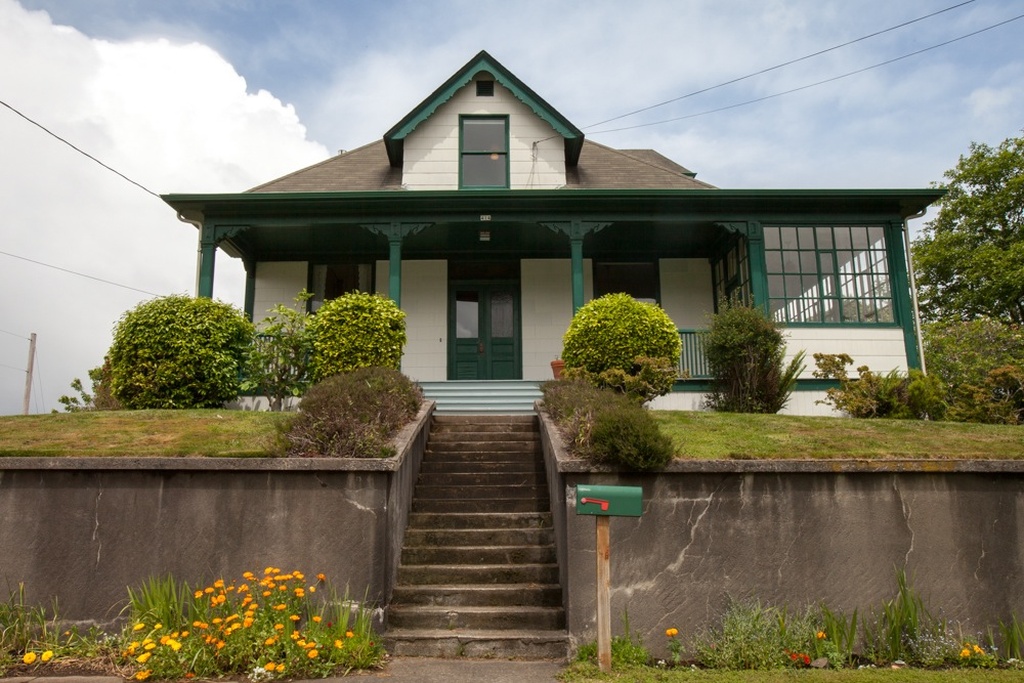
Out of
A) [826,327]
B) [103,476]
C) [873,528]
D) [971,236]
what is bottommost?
[873,528]

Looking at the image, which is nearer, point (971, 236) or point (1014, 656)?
point (1014, 656)

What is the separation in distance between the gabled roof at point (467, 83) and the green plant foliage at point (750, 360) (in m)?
5.45

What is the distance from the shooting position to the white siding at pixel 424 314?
15008 millimetres

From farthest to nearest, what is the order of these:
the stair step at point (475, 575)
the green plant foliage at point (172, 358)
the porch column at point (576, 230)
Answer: the porch column at point (576, 230) < the green plant foliage at point (172, 358) < the stair step at point (475, 575)

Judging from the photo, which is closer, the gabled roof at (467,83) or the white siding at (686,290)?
the gabled roof at (467,83)

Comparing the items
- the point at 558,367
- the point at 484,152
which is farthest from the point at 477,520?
the point at 484,152

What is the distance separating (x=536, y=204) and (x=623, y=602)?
351 inches

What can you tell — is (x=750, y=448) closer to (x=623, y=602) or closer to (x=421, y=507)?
(x=623, y=602)

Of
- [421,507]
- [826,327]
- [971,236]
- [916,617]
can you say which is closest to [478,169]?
[826,327]

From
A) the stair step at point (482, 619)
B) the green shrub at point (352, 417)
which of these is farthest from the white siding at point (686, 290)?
the stair step at point (482, 619)

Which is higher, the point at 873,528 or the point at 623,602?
the point at 873,528

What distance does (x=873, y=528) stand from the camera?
19.7 ft

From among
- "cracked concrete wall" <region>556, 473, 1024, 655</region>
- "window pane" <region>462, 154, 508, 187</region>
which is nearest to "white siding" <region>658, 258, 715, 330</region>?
"window pane" <region>462, 154, 508, 187</region>

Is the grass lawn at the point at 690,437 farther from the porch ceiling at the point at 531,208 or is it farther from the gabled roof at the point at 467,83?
the gabled roof at the point at 467,83
